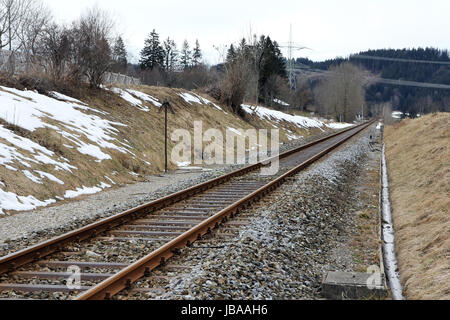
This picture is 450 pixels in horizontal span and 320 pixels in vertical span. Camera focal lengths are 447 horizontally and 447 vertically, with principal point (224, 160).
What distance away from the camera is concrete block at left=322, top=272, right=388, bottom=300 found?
5598 mm

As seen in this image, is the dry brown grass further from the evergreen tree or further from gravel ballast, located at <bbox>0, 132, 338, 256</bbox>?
the evergreen tree

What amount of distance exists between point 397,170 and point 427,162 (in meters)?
2.24

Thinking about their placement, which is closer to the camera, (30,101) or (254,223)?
(254,223)

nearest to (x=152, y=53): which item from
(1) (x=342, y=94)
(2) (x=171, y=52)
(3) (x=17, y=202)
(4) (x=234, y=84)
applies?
(2) (x=171, y=52)

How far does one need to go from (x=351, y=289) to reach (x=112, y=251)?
359 cm

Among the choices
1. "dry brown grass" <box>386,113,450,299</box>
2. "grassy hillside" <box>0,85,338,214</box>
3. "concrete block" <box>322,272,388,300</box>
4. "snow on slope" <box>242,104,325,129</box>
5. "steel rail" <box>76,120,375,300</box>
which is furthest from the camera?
"snow on slope" <box>242,104,325,129</box>

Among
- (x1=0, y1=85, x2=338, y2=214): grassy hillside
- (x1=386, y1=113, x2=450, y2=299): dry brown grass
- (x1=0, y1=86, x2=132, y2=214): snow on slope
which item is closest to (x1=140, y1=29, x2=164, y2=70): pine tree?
(x1=0, y1=85, x2=338, y2=214): grassy hillside

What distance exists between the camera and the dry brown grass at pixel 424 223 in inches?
249

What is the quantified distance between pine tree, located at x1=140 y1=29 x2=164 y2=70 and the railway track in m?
79.9

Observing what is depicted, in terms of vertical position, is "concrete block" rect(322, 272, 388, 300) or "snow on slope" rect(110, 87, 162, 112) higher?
"snow on slope" rect(110, 87, 162, 112)

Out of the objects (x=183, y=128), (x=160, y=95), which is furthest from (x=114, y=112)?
(x=160, y=95)
